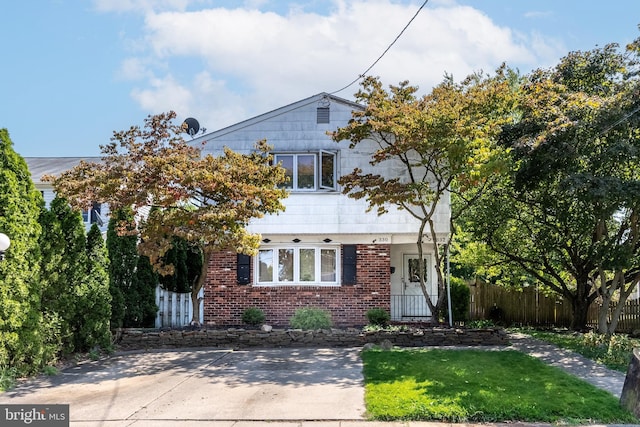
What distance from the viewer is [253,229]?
15.8 metres

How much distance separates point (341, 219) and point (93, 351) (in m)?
7.25

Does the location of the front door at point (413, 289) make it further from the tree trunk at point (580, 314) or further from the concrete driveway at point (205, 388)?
the concrete driveway at point (205, 388)

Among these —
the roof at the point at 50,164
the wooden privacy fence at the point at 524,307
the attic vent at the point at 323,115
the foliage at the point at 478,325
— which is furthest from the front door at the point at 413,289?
the roof at the point at 50,164

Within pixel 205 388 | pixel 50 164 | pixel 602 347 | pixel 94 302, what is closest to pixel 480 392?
pixel 205 388

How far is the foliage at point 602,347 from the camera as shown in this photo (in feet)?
34.8

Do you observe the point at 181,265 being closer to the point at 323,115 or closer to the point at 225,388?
the point at 323,115

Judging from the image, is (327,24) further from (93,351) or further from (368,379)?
(93,351)

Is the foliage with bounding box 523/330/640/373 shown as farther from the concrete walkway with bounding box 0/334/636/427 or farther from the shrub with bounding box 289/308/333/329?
the shrub with bounding box 289/308/333/329

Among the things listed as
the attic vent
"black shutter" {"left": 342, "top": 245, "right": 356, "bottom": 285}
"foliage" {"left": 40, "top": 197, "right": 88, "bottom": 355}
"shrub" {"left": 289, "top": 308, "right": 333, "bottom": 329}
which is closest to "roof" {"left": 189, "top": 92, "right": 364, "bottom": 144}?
the attic vent

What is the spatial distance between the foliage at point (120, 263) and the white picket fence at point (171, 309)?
4.88ft

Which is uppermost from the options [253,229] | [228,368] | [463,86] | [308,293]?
[463,86]

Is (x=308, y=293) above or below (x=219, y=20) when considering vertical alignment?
below

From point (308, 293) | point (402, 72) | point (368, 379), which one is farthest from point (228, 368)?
point (402, 72)

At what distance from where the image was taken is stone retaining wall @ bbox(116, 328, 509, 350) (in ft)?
42.4
